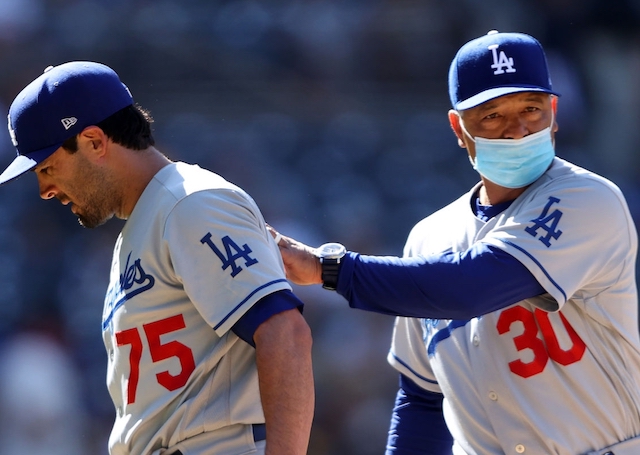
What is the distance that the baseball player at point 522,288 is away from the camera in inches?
84.4

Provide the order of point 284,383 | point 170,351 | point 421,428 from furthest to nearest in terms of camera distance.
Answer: point 421,428
point 170,351
point 284,383

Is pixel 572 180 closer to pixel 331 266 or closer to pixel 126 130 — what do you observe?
pixel 331 266

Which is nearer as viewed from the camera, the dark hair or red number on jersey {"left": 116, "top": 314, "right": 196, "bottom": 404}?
red number on jersey {"left": 116, "top": 314, "right": 196, "bottom": 404}

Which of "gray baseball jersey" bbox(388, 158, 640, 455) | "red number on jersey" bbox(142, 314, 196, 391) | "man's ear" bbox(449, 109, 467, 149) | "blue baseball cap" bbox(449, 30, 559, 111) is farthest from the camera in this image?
"man's ear" bbox(449, 109, 467, 149)

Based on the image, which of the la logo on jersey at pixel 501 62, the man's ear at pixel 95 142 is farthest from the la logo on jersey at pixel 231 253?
the la logo on jersey at pixel 501 62

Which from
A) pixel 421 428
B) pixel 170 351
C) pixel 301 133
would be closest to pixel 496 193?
pixel 421 428

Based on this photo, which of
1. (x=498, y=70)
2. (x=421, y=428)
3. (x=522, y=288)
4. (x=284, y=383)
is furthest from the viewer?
(x=421, y=428)

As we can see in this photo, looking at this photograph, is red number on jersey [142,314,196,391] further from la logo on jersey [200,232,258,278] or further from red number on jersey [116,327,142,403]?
la logo on jersey [200,232,258,278]

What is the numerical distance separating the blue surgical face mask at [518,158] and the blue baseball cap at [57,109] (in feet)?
3.31

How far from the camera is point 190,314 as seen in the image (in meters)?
1.88

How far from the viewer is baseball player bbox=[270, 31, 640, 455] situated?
214cm

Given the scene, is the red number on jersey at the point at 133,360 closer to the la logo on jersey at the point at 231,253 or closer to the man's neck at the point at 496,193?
the la logo on jersey at the point at 231,253

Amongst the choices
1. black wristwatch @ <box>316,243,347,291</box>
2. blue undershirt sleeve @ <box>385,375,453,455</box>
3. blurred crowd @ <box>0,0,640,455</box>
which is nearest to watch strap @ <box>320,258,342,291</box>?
black wristwatch @ <box>316,243,347,291</box>

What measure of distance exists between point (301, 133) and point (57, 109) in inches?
133
